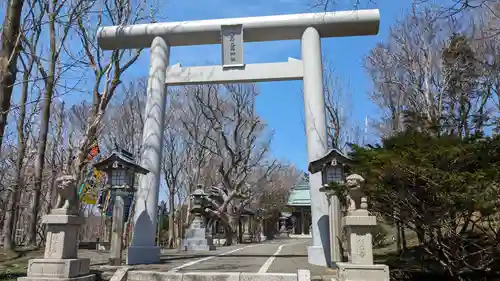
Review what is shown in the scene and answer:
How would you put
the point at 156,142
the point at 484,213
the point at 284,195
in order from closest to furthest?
the point at 484,213 → the point at 156,142 → the point at 284,195

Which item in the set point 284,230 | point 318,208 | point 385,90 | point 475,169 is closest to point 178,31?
point 318,208

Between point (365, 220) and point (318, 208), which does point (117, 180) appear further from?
point (365, 220)

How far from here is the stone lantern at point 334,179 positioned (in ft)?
30.1

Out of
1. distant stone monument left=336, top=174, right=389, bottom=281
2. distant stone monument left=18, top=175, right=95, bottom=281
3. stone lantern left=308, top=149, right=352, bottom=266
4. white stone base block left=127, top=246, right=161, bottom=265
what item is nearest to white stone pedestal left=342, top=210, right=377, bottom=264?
distant stone monument left=336, top=174, right=389, bottom=281

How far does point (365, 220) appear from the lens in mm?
6695

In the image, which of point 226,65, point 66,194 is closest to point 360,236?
point 66,194

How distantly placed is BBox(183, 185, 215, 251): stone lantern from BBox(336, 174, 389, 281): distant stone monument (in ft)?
42.1

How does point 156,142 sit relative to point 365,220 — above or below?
above

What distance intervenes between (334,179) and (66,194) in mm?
6080

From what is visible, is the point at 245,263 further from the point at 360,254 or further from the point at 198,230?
the point at 198,230

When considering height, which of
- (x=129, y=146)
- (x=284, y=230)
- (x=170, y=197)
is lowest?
(x=284, y=230)

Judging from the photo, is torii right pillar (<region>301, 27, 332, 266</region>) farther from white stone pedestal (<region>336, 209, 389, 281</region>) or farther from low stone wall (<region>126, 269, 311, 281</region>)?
white stone pedestal (<region>336, 209, 389, 281</region>)

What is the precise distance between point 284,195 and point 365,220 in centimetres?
3431

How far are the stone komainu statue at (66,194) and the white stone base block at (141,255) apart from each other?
3.30m
